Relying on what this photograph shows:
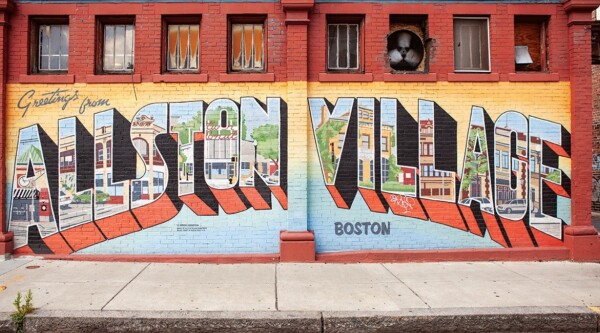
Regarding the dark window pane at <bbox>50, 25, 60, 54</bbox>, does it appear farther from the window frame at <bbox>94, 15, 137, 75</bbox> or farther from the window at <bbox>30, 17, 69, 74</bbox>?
the window frame at <bbox>94, 15, 137, 75</bbox>

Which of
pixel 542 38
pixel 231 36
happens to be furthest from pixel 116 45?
pixel 542 38

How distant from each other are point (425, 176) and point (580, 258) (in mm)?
3121

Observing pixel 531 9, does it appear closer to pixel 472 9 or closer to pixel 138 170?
pixel 472 9

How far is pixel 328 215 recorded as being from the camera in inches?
289

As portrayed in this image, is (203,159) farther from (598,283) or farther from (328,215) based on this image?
(598,283)

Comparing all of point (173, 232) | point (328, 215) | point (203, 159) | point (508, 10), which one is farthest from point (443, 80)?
point (173, 232)

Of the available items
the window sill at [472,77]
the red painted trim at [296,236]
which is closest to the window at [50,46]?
the red painted trim at [296,236]

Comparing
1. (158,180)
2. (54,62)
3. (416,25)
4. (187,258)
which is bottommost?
(187,258)

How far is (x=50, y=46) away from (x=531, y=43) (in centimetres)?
903

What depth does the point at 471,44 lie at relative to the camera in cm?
770

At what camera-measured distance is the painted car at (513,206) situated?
7492mm

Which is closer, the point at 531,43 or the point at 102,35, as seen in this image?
the point at 102,35

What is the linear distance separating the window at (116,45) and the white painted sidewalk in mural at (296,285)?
140 inches

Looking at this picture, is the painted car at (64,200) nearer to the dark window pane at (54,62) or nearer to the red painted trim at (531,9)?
the dark window pane at (54,62)
